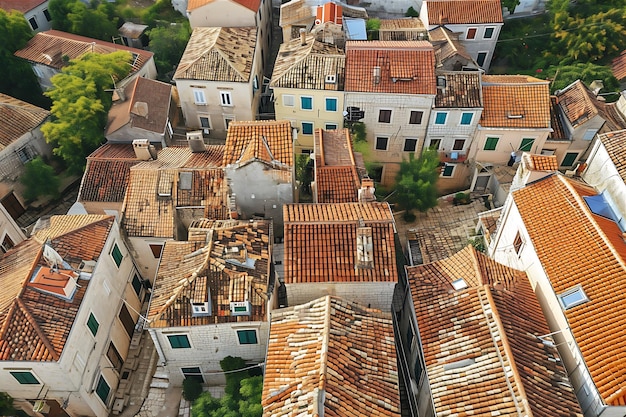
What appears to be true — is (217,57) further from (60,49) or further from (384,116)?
(60,49)

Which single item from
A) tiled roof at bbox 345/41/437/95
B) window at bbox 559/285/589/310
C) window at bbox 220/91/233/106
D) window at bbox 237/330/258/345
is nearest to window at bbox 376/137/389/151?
tiled roof at bbox 345/41/437/95

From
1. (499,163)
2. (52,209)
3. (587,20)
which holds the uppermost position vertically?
(587,20)

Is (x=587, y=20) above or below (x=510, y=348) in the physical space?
above

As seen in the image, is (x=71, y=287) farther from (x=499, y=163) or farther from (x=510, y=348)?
(x=499, y=163)

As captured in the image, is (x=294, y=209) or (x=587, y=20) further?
(x=587, y=20)

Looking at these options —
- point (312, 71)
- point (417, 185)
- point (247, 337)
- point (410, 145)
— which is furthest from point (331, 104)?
point (247, 337)

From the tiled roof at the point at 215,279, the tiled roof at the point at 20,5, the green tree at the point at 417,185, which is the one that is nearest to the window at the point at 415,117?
the green tree at the point at 417,185

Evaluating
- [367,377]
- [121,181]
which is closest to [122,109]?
[121,181]
